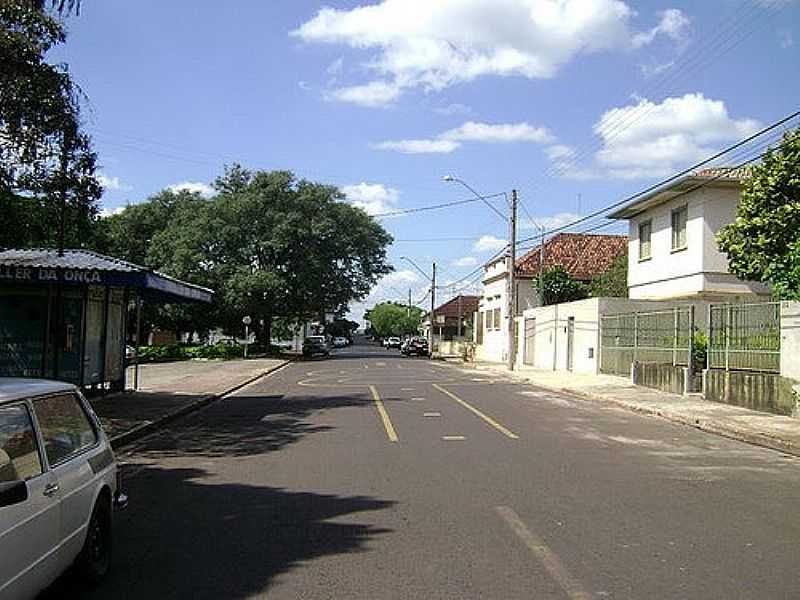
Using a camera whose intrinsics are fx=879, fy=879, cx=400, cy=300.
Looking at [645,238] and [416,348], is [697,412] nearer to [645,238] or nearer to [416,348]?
[645,238]

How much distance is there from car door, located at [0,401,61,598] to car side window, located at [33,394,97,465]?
205mm

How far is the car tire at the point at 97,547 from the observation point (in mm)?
5863

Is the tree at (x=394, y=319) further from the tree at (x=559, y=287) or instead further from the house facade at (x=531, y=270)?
the tree at (x=559, y=287)

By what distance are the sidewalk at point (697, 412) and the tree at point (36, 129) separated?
12.3m

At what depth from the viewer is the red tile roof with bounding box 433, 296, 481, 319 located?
101188 millimetres

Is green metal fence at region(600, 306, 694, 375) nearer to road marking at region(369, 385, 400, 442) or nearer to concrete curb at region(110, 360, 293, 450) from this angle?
road marking at region(369, 385, 400, 442)

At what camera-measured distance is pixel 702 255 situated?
106 feet

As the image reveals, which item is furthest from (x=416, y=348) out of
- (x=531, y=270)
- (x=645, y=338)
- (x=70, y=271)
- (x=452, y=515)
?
(x=452, y=515)

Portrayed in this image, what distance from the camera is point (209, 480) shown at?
1061 centimetres

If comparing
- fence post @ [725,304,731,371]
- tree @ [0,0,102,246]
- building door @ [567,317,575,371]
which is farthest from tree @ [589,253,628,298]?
tree @ [0,0,102,246]

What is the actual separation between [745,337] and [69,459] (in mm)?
18784

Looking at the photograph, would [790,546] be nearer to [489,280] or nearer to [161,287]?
[161,287]

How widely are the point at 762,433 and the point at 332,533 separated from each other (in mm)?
10472

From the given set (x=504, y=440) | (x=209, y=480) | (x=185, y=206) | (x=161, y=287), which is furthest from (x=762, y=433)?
(x=185, y=206)
